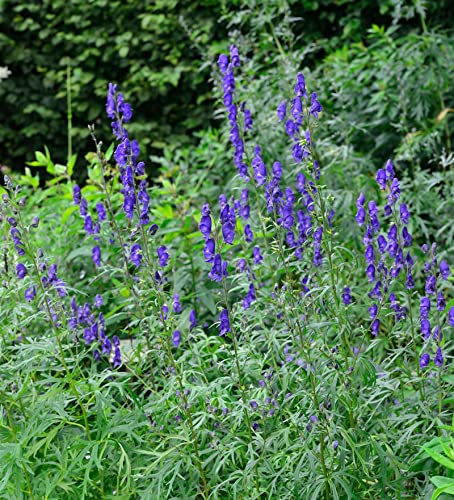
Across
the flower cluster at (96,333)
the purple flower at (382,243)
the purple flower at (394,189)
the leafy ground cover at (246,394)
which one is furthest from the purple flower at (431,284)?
the flower cluster at (96,333)

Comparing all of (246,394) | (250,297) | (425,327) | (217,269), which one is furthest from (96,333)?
(425,327)

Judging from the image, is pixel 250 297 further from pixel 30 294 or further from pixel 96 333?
pixel 30 294

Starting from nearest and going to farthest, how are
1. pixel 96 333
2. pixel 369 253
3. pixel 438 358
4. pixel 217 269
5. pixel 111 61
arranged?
pixel 217 269, pixel 438 358, pixel 369 253, pixel 96 333, pixel 111 61

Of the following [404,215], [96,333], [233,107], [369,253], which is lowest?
[96,333]

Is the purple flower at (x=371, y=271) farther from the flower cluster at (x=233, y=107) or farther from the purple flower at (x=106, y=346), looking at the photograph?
the purple flower at (x=106, y=346)

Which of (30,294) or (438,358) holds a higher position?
(30,294)

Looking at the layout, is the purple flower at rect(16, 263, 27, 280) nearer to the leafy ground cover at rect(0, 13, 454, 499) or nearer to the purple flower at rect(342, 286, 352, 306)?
the leafy ground cover at rect(0, 13, 454, 499)

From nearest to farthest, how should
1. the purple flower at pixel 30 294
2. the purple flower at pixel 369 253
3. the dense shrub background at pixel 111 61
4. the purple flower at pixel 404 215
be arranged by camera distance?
the purple flower at pixel 404 215 → the purple flower at pixel 369 253 → the purple flower at pixel 30 294 → the dense shrub background at pixel 111 61

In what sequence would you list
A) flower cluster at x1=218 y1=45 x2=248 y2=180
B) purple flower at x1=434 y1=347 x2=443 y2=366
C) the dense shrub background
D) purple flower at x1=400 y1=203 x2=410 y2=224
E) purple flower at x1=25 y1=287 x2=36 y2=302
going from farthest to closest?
the dense shrub background
flower cluster at x1=218 y1=45 x2=248 y2=180
purple flower at x1=25 y1=287 x2=36 y2=302
purple flower at x1=400 y1=203 x2=410 y2=224
purple flower at x1=434 y1=347 x2=443 y2=366

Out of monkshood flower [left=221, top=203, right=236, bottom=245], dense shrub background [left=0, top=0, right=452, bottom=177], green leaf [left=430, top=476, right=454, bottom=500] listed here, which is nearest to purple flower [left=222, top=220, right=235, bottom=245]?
monkshood flower [left=221, top=203, right=236, bottom=245]

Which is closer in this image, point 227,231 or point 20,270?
point 227,231

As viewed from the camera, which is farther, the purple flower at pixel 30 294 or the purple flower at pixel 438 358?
the purple flower at pixel 30 294

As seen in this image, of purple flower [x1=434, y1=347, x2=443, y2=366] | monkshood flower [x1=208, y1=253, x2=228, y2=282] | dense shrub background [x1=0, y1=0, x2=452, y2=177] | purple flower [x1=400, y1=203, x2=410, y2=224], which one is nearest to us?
monkshood flower [x1=208, y1=253, x2=228, y2=282]

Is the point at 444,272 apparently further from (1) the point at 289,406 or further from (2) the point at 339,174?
(2) the point at 339,174
